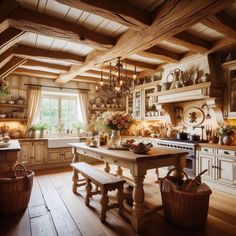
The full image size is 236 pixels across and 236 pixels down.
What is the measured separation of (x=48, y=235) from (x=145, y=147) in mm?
1599

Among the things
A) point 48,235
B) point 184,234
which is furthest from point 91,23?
point 184,234

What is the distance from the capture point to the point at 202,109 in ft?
14.7

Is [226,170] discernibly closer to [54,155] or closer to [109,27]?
[109,27]

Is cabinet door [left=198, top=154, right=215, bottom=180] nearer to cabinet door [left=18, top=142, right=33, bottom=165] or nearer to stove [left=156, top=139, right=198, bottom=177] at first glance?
stove [left=156, top=139, right=198, bottom=177]

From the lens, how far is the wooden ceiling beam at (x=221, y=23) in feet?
8.17

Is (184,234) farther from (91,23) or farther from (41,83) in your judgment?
(41,83)

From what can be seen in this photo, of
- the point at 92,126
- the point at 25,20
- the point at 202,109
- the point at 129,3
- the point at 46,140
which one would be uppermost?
the point at 129,3

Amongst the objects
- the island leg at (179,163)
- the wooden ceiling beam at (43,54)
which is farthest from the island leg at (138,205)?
the wooden ceiling beam at (43,54)

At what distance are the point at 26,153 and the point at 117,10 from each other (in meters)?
4.44

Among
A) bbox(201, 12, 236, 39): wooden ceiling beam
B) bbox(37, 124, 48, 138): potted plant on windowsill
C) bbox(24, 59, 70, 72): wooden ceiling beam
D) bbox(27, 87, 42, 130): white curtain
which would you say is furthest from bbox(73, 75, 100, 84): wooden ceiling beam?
bbox(201, 12, 236, 39): wooden ceiling beam

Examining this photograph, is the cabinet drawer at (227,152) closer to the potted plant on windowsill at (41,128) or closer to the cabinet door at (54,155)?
the cabinet door at (54,155)

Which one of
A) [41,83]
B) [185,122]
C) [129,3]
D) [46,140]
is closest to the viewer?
[129,3]

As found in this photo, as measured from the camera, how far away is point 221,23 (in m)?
2.58

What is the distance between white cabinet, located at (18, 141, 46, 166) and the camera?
504 centimetres
